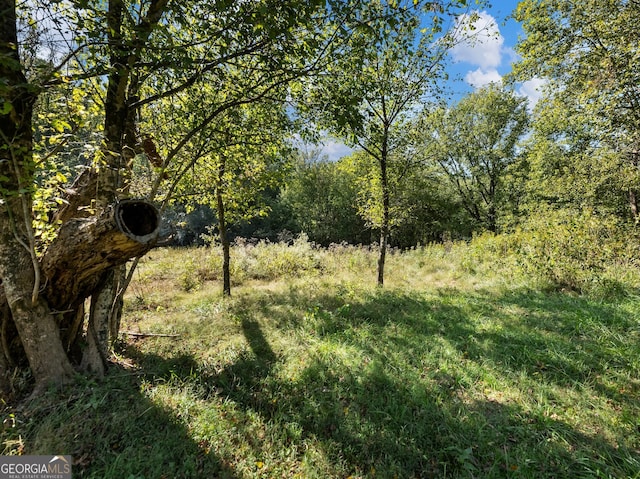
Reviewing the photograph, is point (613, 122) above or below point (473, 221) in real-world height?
above

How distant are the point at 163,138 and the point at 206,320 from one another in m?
3.37

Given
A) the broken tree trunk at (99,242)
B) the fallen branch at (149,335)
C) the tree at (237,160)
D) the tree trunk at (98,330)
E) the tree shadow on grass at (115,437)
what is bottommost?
the fallen branch at (149,335)

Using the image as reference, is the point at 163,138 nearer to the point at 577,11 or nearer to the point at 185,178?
the point at 185,178

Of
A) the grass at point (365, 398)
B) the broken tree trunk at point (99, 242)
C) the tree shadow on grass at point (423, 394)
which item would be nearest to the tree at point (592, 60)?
the grass at point (365, 398)

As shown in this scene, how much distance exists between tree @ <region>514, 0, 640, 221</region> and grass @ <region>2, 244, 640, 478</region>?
450 cm

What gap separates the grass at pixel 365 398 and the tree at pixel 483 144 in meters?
13.1

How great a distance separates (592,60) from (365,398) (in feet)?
29.9

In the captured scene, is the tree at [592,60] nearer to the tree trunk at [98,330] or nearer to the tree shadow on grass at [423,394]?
the tree shadow on grass at [423,394]

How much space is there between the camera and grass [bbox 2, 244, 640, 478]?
221 centimetres

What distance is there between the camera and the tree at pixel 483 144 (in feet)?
53.4

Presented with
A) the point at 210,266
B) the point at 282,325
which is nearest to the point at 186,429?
the point at 282,325

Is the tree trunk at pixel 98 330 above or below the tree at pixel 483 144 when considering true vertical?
below

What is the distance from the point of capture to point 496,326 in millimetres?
4531

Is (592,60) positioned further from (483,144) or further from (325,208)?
(325,208)
